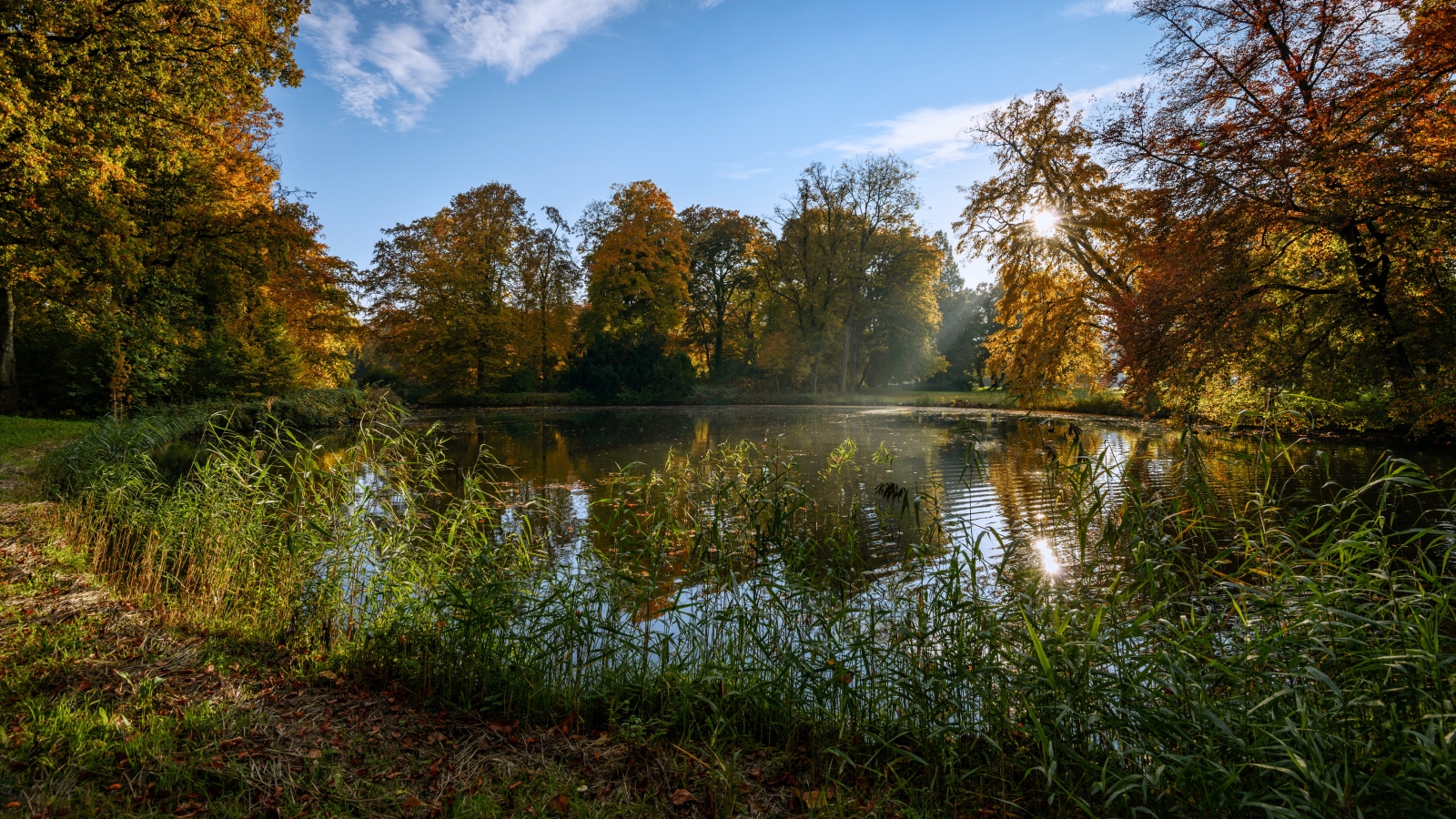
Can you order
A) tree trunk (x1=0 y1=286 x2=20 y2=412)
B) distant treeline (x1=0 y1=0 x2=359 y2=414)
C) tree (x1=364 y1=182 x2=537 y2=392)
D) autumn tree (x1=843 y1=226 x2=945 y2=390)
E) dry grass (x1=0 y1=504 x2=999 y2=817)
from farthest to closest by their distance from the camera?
autumn tree (x1=843 y1=226 x2=945 y2=390)
tree (x1=364 y1=182 x2=537 y2=392)
tree trunk (x1=0 y1=286 x2=20 y2=412)
distant treeline (x1=0 y1=0 x2=359 y2=414)
dry grass (x1=0 y1=504 x2=999 y2=817)

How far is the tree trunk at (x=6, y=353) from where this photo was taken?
1461 cm

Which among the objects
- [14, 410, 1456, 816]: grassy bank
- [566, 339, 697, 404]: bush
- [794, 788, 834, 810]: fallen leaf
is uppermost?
[566, 339, 697, 404]: bush

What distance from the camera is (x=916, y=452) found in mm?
15750

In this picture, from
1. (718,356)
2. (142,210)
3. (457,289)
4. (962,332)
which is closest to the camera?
(142,210)

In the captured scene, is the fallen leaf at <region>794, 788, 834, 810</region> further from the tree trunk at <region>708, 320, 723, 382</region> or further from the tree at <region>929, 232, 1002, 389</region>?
the tree at <region>929, 232, 1002, 389</region>

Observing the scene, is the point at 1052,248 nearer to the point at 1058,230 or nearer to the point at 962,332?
the point at 1058,230

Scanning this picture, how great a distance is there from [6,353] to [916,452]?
69.3 feet

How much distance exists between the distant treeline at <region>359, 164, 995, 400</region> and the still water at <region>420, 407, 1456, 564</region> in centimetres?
569

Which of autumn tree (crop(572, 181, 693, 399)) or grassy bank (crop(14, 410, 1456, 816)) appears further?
autumn tree (crop(572, 181, 693, 399))

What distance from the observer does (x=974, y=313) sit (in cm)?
5216

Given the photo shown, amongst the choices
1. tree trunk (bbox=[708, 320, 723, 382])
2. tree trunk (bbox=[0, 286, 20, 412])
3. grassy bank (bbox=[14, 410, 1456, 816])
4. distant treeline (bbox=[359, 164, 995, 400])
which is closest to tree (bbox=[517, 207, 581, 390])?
distant treeline (bbox=[359, 164, 995, 400])

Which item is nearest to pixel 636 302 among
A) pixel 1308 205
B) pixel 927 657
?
pixel 1308 205

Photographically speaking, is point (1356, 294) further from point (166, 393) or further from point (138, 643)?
point (166, 393)

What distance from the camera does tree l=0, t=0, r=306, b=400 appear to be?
9.29 metres
